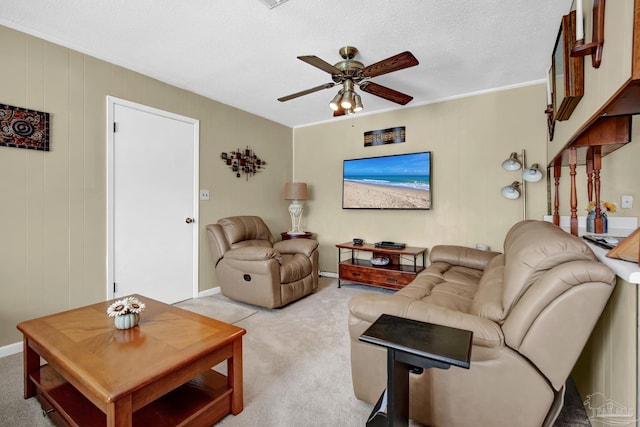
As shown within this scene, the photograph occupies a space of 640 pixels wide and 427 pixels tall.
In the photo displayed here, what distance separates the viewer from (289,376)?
1.86m

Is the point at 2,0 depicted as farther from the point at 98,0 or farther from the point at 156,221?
the point at 156,221

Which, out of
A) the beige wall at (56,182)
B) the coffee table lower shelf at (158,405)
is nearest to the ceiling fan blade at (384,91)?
the beige wall at (56,182)

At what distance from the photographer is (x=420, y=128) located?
3811mm

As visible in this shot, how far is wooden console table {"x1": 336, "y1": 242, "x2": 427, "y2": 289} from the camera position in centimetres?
347

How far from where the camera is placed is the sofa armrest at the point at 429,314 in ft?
3.90

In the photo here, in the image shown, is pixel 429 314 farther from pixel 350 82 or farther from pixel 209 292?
pixel 209 292

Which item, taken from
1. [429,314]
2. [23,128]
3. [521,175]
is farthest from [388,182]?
[23,128]

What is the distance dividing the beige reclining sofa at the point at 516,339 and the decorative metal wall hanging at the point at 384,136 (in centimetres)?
282

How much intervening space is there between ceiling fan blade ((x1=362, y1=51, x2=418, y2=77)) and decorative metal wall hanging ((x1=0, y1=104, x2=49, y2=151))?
260cm

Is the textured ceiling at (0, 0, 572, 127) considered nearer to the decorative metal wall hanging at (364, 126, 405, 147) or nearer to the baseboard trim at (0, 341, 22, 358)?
the decorative metal wall hanging at (364, 126, 405, 147)

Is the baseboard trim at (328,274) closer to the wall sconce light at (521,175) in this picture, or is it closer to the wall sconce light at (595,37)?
the wall sconce light at (521,175)

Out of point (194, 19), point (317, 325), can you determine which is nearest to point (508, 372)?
point (317, 325)

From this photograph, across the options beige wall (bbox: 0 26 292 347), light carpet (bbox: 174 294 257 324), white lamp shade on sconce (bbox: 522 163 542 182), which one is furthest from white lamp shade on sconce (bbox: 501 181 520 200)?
beige wall (bbox: 0 26 292 347)

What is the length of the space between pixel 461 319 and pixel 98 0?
286cm
